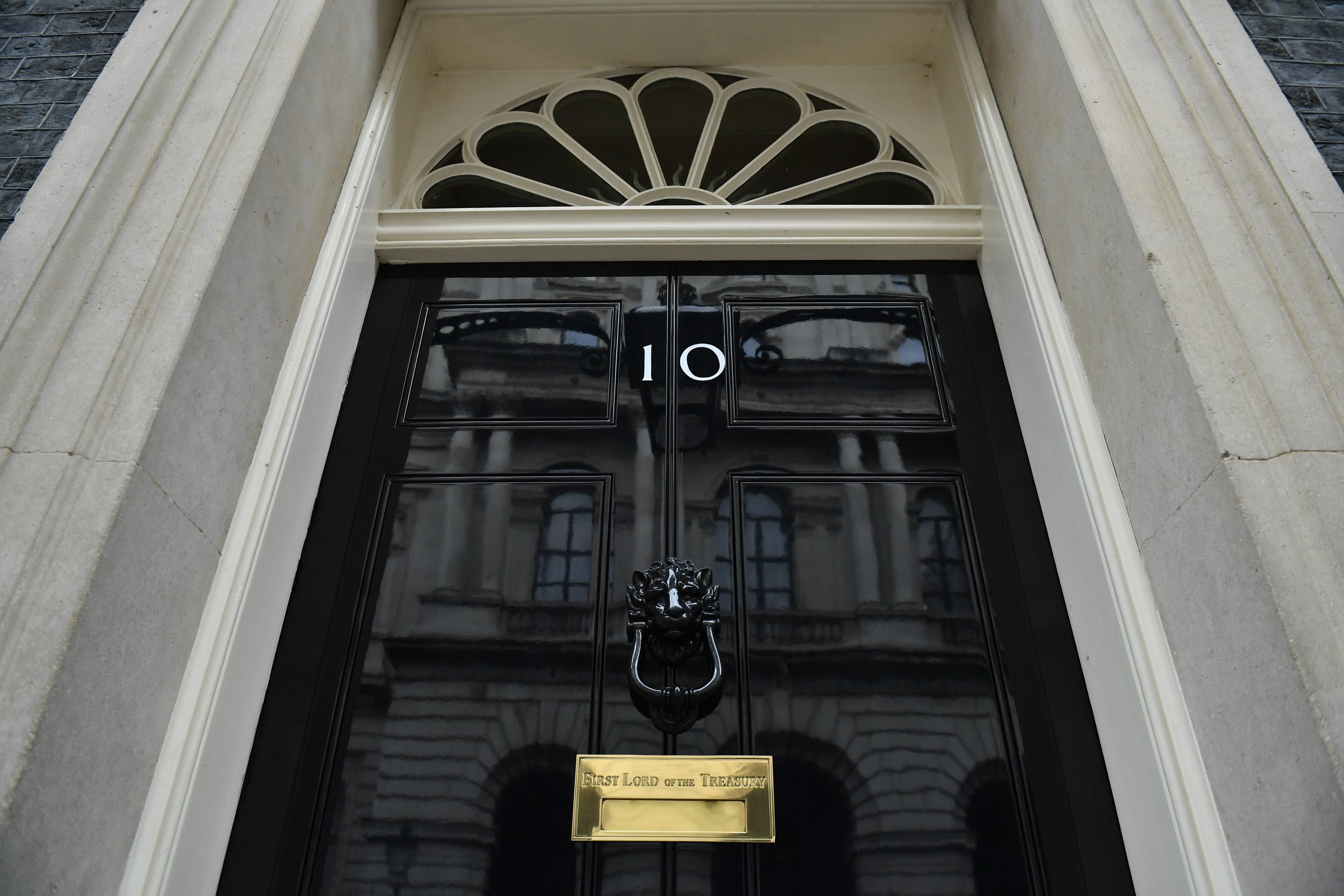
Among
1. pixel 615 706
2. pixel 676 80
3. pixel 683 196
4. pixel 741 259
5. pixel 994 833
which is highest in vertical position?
pixel 676 80

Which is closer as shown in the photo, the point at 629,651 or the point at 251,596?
the point at 251,596

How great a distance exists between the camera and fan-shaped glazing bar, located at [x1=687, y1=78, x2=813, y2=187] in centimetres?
354

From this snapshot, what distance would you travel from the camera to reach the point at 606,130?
12.1ft

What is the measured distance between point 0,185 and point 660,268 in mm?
1801

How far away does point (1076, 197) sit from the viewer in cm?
250

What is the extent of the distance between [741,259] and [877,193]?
65 centimetres

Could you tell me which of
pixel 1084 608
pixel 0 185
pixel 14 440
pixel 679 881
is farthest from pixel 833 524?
pixel 0 185

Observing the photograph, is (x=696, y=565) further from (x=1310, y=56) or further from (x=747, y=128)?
(x=1310, y=56)

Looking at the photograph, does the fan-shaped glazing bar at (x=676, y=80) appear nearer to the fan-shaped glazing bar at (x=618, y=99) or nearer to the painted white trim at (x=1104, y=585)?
the fan-shaped glazing bar at (x=618, y=99)

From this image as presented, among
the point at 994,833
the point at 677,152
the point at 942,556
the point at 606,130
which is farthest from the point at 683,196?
the point at 994,833

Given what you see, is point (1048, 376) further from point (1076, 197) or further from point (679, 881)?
point (679, 881)

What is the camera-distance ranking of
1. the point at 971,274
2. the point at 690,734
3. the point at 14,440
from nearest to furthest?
the point at 14,440 → the point at 690,734 → the point at 971,274

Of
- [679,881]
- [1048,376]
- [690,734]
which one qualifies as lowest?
[679,881]

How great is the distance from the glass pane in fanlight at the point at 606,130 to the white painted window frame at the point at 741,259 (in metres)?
0.43
